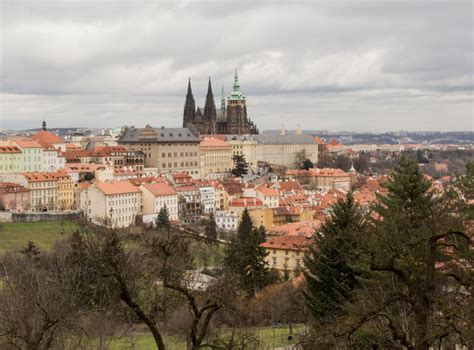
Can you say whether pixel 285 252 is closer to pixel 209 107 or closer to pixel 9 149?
pixel 9 149

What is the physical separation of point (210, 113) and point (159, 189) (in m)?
57.3

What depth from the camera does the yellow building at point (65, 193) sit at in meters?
63.7

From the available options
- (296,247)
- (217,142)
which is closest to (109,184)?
(296,247)

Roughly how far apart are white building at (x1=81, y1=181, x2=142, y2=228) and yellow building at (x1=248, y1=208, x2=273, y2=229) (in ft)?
33.3

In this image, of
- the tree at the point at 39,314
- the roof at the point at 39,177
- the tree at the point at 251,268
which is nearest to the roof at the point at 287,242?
the tree at the point at 251,268

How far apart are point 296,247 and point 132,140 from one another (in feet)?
172

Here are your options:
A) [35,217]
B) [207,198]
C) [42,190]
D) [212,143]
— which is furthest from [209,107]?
[35,217]

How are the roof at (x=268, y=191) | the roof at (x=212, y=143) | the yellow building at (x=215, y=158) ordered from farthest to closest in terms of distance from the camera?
the roof at (x=212, y=143) → the yellow building at (x=215, y=158) → the roof at (x=268, y=191)

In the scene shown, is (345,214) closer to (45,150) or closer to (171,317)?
(171,317)

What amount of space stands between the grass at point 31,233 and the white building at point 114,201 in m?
4.08

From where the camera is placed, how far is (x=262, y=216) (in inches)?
2459

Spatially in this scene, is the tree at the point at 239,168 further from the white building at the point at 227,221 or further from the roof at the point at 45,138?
the white building at the point at 227,221

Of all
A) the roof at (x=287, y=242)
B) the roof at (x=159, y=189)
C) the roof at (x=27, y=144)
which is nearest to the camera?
the roof at (x=287, y=242)

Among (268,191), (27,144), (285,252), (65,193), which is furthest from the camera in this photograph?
(27,144)
